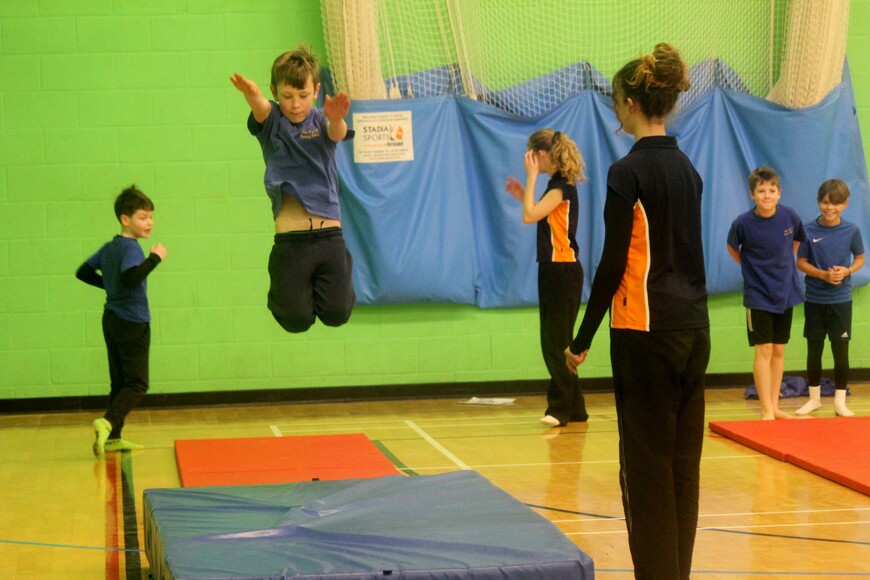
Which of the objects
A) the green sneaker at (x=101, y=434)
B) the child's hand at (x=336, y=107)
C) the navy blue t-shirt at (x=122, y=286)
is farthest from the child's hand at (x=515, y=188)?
the green sneaker at (x=101, y=434)

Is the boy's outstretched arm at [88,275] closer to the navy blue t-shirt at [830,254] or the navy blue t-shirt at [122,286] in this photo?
the navy blue t-shirt at [122,286]

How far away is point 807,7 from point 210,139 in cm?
455

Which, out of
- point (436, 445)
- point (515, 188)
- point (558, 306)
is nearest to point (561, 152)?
point (515, 188)

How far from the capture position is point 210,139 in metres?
7.80

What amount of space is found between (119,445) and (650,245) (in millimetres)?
4134

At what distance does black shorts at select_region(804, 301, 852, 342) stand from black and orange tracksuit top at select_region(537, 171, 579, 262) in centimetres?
175

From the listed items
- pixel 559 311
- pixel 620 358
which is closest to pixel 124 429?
pixel 559 311

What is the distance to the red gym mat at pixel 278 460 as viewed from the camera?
5.08 m

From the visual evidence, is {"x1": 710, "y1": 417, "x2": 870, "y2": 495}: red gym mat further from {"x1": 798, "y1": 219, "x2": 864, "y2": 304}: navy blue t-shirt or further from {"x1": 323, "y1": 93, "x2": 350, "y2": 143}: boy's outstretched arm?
{"x1": 323, "y1": 93, "x2": 350, "y2": 143}: boy's outstretched arm

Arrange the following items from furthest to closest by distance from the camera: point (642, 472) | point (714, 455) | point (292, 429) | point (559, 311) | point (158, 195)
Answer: point (158, 195)
point (292, 429)
point (559, 311)
point (714, 455)
point (642, 472)

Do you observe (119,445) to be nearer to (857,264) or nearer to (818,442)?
(818,442)

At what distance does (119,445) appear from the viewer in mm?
6125

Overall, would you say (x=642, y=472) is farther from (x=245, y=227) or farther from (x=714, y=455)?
(x=245, y=227)

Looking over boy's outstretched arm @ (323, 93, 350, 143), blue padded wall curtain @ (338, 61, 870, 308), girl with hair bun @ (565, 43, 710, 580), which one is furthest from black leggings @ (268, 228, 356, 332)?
blue padded wall curtain @ (338, 61, 870, 308)
